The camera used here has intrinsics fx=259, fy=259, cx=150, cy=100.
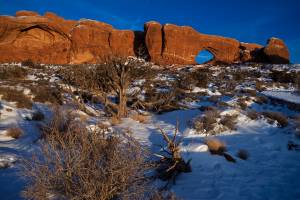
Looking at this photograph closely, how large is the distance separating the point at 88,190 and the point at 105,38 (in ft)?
123

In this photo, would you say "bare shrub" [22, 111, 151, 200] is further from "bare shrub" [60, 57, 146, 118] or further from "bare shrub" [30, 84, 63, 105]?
"bare shrub" [30, 84, 63, 105]

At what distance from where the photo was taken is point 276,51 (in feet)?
128

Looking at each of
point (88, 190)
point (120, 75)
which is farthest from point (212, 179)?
point (120, 75)

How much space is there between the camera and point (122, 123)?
10.1 meters

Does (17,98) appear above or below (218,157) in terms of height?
above

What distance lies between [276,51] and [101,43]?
26322mm

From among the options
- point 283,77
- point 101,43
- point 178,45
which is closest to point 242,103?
point 283,77

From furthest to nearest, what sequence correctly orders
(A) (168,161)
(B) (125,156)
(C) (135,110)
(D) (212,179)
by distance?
1. (C) (135,110)
2. (A) (168,161)
3. (D) (212,179)
4. (B) (125,156)

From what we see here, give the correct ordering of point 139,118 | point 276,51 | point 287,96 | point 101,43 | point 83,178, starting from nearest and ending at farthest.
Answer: point 83,178
point 139,118
point 287,96
point 101,43
point 276,51

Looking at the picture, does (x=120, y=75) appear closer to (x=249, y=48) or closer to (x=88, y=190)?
(x=88, y=190)

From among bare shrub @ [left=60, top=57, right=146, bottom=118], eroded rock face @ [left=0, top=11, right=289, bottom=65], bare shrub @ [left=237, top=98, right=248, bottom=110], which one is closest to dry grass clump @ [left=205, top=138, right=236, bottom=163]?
bare shrub @ [left=60, top=57, right=146, bottom=118]

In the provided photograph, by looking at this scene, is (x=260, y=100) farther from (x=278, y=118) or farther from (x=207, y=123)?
(x=207, y=123)

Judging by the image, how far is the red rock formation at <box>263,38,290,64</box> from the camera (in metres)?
38.3

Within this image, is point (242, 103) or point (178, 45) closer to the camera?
point (242, 103)
